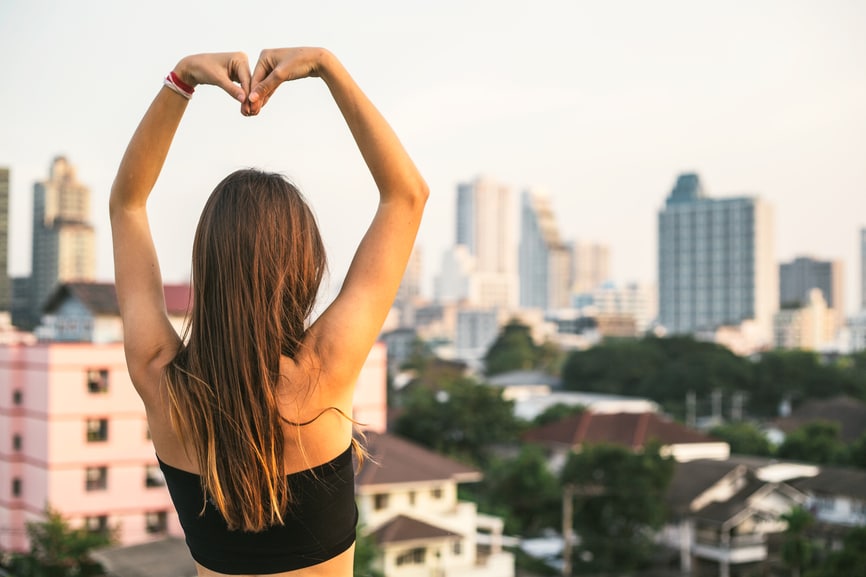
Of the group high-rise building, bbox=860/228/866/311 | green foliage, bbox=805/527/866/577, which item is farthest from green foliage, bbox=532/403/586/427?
high-rise building, bbox=860/228/866/311

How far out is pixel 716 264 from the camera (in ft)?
285

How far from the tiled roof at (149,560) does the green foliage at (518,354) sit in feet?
149

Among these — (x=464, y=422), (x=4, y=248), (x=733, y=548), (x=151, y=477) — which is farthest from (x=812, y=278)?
(x=151, y=477)

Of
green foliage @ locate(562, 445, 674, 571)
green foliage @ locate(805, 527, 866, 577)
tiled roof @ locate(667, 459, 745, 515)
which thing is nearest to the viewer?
green foliage @ locate(805, 527, 866, 577)

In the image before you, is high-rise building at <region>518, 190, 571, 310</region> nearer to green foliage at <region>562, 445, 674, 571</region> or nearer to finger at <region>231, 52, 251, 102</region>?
green foliage at <region>562, 445, 674, 571</region>

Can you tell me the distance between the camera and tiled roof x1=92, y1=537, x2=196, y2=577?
1144 centimetres

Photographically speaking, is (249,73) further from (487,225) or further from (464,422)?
(487,225)

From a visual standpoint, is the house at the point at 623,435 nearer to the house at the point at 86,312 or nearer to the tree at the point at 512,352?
the house at the point at 86,312

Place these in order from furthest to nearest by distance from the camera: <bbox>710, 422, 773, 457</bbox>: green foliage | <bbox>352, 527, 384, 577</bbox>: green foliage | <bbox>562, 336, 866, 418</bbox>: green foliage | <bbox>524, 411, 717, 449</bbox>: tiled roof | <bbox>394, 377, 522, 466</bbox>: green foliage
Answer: <bbox>562, 336, 866, 418</bbox>: green foliage
<bbox>710, 422, 773, 457</bbox>: green foliage
<bbox>524, 411, 717, 449</bbox>: tiled roof
<bbox>394, 377, 522, 466</bbox>: green foliage
<bbox>352, 527, 384, 577</bbox>: green foliage

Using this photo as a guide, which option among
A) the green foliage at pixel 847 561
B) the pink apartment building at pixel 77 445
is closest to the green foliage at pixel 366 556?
the pink apartment building at pixel 77 445

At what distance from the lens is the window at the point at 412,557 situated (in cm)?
1546

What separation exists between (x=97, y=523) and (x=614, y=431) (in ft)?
51.2

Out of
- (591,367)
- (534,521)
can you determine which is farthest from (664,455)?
(591,367)

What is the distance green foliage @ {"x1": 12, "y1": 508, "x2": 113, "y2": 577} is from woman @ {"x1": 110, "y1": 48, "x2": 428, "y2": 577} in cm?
1384
